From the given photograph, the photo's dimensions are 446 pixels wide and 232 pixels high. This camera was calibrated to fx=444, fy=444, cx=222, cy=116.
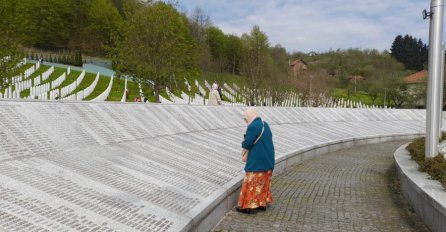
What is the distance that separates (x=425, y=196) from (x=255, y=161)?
2.54 metres

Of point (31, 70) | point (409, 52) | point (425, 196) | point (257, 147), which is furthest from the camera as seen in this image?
point (409, 52)

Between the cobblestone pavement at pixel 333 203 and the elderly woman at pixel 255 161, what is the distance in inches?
8.1

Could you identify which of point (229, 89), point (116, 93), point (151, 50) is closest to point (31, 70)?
point (116, 93)

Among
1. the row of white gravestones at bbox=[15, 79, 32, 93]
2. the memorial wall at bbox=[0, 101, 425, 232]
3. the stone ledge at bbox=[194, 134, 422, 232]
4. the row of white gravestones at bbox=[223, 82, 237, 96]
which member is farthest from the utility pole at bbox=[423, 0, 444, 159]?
the row of white gravestones at bbox=[223, 82, 237, 96]

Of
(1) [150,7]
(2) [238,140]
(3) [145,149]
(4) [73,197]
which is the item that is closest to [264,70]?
(1) [150,7]

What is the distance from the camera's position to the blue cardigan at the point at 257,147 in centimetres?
691

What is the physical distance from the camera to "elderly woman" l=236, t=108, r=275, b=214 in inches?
274

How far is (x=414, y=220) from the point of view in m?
6.93

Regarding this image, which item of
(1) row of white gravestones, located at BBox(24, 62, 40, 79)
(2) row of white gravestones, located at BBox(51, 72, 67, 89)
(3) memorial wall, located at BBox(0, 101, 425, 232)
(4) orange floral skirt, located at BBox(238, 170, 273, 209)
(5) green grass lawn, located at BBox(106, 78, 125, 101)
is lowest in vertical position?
(4) orange floral skirt, located at BBox(238, 170, 273, 209)

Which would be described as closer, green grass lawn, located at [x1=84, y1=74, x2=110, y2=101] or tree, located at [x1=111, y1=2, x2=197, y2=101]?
tree, located at [x1=111, y1=2, x2=197, y2=101]

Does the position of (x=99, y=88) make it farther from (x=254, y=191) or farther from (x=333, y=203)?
(x=254, y=191)

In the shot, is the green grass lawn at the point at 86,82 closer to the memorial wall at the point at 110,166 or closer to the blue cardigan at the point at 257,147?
the memorial wall at the point at 110,166

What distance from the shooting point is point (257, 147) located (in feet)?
23.0

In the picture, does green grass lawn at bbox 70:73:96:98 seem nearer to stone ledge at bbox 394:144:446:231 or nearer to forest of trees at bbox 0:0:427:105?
forest of trees at bbox 0:0:427:105
